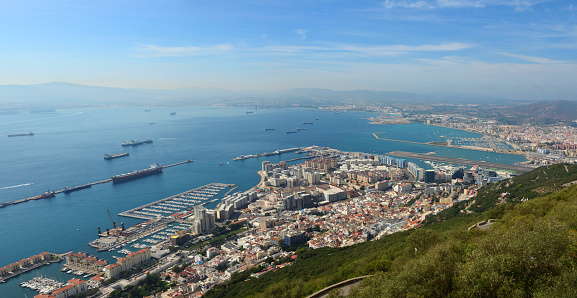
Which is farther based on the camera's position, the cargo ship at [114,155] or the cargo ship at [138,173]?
the cargo ship at [114,155]

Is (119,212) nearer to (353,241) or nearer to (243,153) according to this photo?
(353,241)

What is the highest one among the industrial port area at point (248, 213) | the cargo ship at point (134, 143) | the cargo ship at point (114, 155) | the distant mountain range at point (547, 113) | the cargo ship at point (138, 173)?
the distant mountain range at point (547, 113)

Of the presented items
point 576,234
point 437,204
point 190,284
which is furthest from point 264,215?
point 576,234

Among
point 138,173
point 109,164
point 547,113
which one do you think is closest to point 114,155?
point 109,164

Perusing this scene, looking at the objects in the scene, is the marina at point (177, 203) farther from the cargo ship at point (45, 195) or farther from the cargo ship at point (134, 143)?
the cargo ship at point (134, 143)

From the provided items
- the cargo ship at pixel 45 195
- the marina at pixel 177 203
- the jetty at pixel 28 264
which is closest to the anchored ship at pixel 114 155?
the cargo ship at pixel 45 195

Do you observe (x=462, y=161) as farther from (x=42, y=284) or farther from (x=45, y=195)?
(x=45, y=195)

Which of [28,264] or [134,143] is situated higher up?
[134,143]

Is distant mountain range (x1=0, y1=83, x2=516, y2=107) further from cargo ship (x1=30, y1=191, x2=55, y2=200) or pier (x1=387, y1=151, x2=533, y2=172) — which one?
cargo ship (x1=30, y1=191, x2=55, y2=200)
